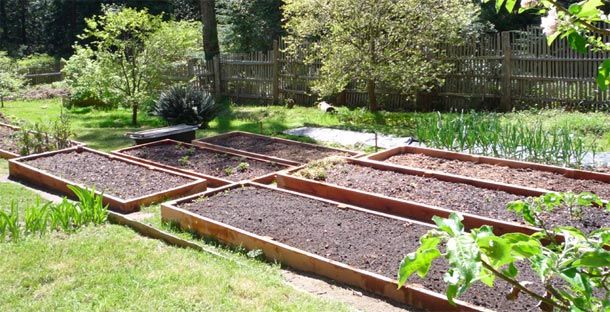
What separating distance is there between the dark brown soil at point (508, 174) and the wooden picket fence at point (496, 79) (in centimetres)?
616

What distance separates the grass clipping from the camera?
7586 millimetres

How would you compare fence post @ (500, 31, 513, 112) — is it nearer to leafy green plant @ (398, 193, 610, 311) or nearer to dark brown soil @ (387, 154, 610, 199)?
dark brown soil @ (387, 154, 610, 199)

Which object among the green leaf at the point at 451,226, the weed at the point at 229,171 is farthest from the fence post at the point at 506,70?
the green leaf at the point at 451,226

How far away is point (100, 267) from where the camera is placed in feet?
16.9

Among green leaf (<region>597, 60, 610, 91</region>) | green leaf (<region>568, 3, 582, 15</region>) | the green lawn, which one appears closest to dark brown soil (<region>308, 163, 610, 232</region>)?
the green lawn

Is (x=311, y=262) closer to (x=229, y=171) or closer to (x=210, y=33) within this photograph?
(x=229, y=171)

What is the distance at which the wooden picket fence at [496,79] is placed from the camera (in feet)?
44.0

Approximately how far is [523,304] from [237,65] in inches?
588

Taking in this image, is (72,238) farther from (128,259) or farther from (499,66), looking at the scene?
(499,66)

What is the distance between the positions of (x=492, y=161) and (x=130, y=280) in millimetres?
4956

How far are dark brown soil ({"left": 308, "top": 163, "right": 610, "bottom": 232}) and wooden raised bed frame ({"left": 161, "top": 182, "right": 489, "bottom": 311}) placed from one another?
735 mm

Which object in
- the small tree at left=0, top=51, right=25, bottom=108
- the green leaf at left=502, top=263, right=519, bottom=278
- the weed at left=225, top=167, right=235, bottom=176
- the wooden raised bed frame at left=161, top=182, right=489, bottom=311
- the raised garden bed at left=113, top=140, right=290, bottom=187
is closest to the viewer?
the green leaf at left=502, top=263, right=519, bottom=278

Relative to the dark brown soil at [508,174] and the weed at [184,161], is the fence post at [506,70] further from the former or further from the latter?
the weed at [184,161]

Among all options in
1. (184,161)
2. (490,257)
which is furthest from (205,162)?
(490,257)
